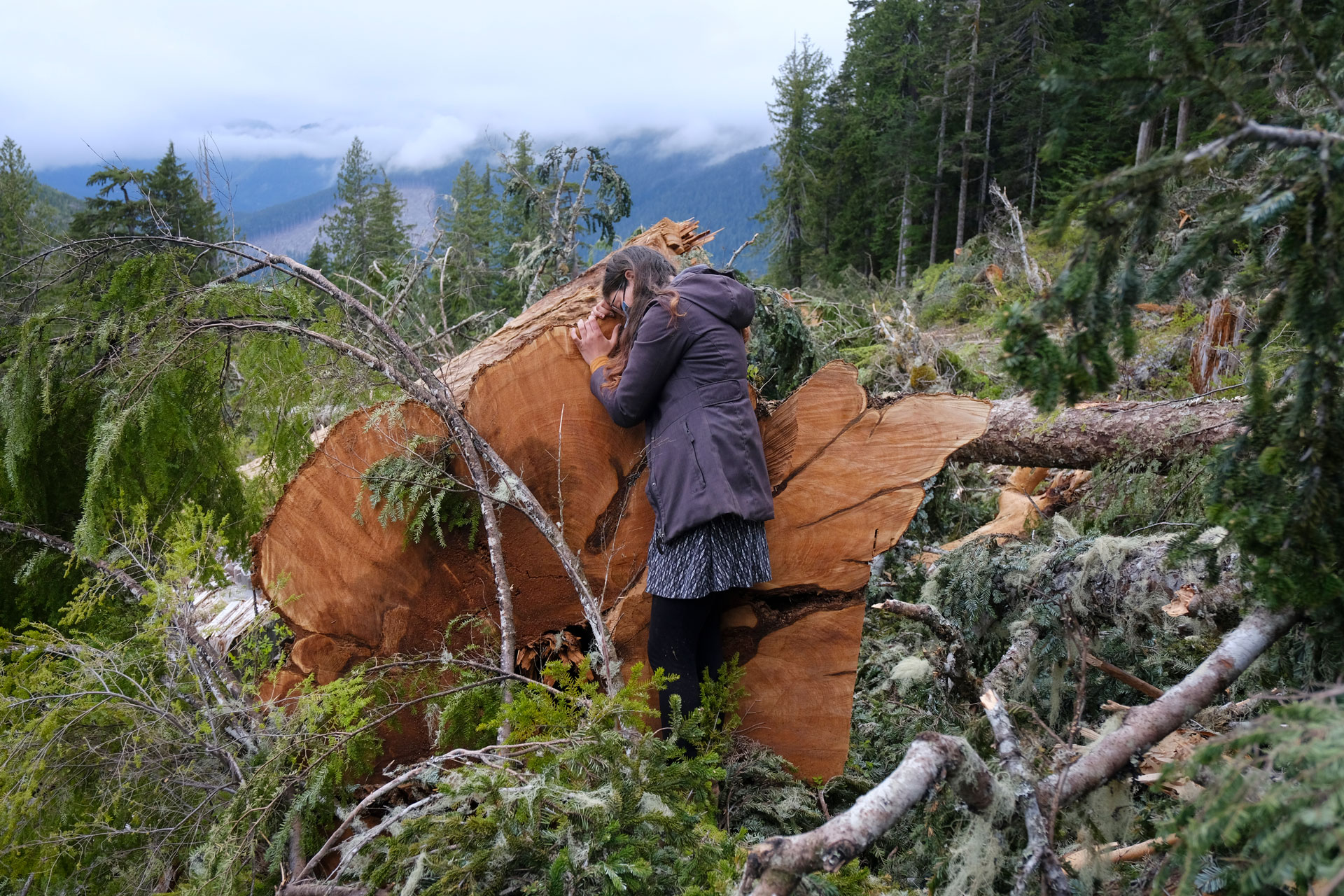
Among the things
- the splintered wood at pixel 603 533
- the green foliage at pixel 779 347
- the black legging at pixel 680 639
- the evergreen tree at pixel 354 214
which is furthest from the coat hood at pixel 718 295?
the evergreen tree at pixel 354 214

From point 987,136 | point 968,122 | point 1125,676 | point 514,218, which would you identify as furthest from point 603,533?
point 987,136

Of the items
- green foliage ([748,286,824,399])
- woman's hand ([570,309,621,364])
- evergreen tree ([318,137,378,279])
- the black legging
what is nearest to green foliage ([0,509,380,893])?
the black legging

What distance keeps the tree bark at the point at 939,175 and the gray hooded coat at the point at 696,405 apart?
78.3 feet

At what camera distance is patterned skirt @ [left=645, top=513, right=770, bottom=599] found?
2443 millimetres

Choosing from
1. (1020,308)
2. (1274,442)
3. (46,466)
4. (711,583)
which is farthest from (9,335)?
(1274,442)

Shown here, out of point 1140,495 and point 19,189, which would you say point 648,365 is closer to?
point 1140,495

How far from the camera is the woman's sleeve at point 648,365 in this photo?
243cm

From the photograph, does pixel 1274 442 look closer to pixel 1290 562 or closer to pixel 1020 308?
pixel 1290 562

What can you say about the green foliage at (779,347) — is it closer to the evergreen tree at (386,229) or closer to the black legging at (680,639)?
the black legging at (680,639)

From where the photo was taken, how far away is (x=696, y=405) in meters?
2.48

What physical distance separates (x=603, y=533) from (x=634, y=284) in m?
0.98

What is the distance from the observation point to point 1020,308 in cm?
130

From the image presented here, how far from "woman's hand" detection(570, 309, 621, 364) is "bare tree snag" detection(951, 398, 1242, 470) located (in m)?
1.98

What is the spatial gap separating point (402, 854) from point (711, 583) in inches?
46.1
